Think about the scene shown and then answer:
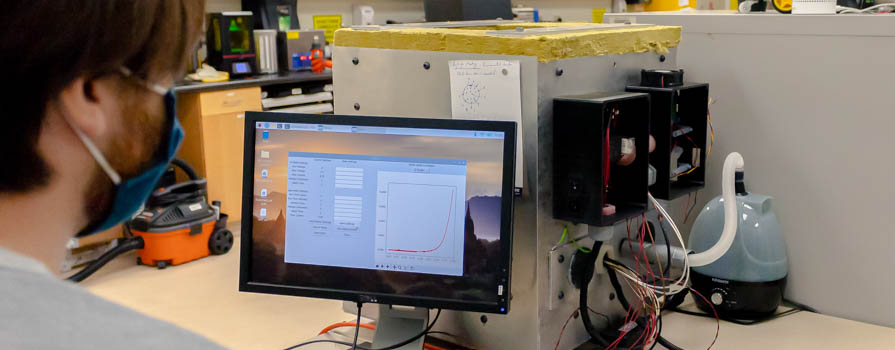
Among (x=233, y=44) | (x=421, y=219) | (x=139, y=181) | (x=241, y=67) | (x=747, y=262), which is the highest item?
(x=233, y=44)

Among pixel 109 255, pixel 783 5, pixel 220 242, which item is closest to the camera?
pixel 783 5

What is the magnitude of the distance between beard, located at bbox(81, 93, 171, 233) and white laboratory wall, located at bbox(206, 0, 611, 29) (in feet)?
11.0

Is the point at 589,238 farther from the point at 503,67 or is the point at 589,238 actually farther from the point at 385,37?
the point at 385,37

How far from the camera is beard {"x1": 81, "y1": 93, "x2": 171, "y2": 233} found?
550mm

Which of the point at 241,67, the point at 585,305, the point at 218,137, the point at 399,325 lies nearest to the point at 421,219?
the point at 399,325

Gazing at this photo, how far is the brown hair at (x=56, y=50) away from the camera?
1.50ft

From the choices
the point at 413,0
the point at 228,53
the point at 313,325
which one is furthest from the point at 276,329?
the point at 413,0

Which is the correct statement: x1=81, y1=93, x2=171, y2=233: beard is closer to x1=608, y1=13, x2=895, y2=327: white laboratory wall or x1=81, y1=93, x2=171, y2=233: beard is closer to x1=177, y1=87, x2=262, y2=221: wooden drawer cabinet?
x1=608, y1=13, x2=895, y2=327: white laboratory wall

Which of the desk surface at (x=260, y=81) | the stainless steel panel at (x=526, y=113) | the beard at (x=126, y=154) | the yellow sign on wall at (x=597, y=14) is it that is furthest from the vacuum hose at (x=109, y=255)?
the yellow sign on wall at (x=597, y=14)

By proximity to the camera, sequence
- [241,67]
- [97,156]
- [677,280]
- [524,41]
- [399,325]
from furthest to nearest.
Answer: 1. [241,67]
2. [677,280]
3. [399,325]
4. [524,41]
5. [97,156]

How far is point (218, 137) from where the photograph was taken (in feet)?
11.9

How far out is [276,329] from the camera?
5.12ft

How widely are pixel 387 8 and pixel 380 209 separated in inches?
150

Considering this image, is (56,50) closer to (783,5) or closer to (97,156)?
(97,156)
